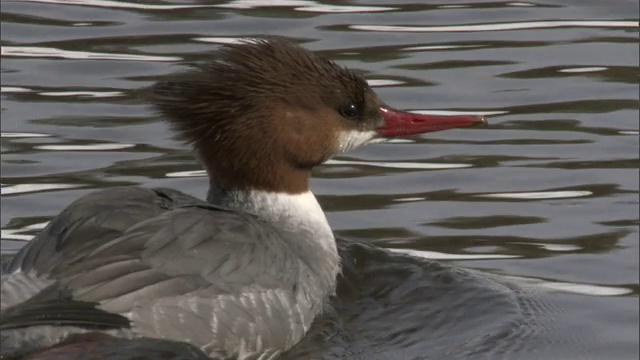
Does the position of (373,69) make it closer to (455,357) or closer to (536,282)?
(536,282)

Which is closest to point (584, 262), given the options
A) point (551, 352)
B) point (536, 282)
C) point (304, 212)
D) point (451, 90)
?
point (536, 282)

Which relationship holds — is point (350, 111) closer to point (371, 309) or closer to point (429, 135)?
point (371, 309)

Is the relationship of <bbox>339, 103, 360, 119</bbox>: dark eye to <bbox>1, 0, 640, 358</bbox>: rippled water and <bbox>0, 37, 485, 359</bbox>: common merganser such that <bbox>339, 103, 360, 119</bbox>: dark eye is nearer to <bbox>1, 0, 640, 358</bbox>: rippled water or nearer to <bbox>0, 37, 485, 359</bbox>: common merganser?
<bbox>0, 37, 485, 359</bbox>: common merganser

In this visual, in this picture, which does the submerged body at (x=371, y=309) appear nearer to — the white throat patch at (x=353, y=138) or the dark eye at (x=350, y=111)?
the white throat patch at (x=353, y=138)

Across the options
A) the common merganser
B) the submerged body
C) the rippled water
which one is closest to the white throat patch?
the common merganser

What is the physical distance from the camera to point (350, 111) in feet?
26.3

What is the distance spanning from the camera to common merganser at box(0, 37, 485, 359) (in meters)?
6.86

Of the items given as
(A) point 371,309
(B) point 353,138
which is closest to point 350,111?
(B) point 353,138

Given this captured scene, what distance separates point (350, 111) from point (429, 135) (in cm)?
213

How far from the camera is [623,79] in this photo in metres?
10.6

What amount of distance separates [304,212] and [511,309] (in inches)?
43.0

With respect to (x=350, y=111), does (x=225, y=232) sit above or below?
below

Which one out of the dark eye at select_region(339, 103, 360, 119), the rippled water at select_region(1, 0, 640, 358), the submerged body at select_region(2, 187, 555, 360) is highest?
the dark eye at select_region(339, 103, 360, 119)

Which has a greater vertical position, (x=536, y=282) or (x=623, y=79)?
(x=623, y=79)
